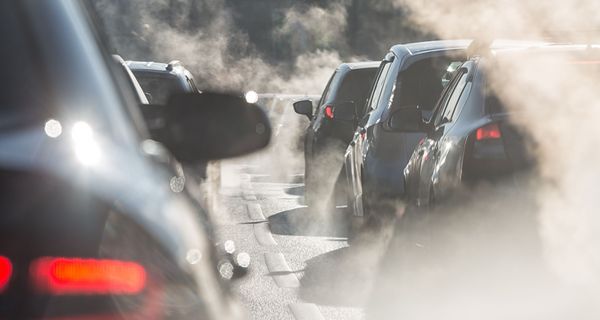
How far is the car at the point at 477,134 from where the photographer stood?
22.4 ft

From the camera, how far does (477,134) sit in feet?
23.0

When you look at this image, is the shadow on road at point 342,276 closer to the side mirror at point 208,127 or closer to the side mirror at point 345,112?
the side mirror at point 345,112

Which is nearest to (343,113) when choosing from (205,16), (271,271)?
(271,271)

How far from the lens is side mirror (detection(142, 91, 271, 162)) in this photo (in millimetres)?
2584

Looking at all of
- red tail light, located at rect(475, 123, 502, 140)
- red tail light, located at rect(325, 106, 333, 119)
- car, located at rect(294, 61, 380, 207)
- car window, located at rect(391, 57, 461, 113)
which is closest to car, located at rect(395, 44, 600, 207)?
red tail light, located at rect(475, 123, 502, 140)

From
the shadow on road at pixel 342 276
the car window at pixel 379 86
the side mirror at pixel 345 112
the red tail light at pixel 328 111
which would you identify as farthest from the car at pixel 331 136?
the shadow on road at pixel 342 276

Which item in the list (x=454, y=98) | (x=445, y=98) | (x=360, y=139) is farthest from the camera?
(x=360, y=139)

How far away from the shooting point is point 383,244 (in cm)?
1151

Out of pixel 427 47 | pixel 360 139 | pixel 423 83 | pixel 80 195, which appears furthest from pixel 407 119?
pixel 80 195

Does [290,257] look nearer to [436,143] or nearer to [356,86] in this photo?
[436,143]

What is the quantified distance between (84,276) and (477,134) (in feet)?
17.7

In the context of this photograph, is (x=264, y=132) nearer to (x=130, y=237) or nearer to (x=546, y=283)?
(x=130, y=237)

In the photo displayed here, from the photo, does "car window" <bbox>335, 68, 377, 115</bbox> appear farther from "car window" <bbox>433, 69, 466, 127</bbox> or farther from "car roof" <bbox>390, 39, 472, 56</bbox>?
"car window" <bbox>433, 69, 466, 127</bbox>

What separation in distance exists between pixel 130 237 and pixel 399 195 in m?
8.89
